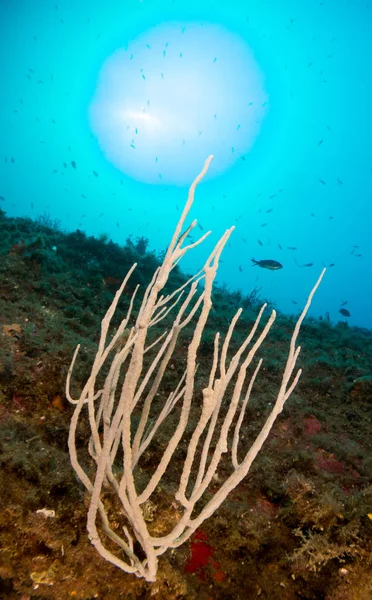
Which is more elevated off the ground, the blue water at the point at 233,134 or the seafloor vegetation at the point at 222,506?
the blue water at the point at 233,134

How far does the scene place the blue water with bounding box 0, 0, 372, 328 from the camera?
Answer: 3105 inches

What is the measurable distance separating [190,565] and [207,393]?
1955 mm

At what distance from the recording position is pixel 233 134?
10488cm

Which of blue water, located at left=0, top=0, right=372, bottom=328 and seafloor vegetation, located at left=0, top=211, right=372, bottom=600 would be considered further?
blue water, located at left=0, top=0, right=372, bottom=328

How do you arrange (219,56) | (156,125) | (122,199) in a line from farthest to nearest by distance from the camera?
(122,199) < (156,125) < (219,56)

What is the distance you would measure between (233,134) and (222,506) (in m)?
119

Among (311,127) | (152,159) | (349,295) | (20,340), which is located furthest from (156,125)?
(20,340)

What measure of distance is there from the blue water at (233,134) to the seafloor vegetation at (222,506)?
5953 centimetres

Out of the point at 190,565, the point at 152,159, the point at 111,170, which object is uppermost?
the point at 152,159

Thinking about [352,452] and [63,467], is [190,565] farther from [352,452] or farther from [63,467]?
[352,452]

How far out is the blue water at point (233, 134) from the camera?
78.9 meters

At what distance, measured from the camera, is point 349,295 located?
440 feet

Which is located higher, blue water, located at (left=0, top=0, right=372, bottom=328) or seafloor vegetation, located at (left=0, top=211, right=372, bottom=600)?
blue water, located at (left=0, top=0, right=372, bottom=328)

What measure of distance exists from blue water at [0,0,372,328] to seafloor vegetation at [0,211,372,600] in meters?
59.5
